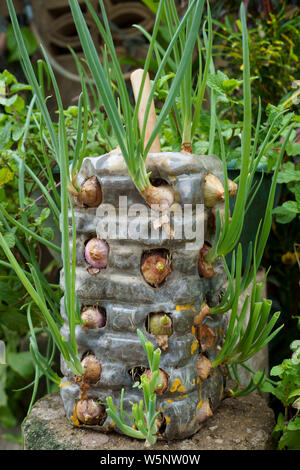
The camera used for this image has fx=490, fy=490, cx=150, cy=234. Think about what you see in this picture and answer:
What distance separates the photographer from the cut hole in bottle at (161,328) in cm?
48

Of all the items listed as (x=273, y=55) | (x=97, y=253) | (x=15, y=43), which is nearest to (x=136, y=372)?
(x=97, y=253)

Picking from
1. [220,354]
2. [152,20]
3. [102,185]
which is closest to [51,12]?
[152,20]

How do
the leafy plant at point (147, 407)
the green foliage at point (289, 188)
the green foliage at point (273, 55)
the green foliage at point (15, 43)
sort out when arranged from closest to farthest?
the leafy plant at point (147, 407)
the green foliage at point (289, 188)
the green foliage at point (273, 55)
the green foliage at point (15, 43)

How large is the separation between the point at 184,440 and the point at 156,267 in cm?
18

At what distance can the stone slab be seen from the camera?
49 cm

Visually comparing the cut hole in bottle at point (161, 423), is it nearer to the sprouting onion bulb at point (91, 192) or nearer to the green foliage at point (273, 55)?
the sprouting onion bulb at point (91, 192)

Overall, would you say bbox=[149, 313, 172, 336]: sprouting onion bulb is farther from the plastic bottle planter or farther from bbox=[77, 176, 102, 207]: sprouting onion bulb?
bbox=[77, 176, 102, 207]: sprouting onion bulb

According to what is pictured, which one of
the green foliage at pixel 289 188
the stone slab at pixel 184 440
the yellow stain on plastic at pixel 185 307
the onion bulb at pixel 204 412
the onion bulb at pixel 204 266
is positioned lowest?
the stone slab at pixel 184 440

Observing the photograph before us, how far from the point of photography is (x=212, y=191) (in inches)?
19.2

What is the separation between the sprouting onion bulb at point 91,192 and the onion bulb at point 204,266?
0.39 ft

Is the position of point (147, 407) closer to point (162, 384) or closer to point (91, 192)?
point (162, 384)

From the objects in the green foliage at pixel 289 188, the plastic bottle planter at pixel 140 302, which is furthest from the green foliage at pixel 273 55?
the plastic bottle planter at pixel 140 302

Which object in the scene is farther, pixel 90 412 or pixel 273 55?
pixel 273 55
